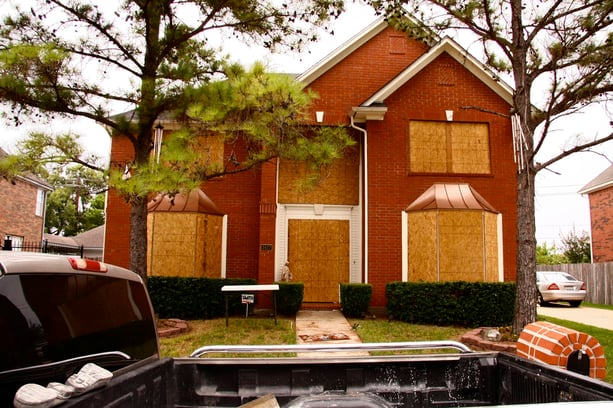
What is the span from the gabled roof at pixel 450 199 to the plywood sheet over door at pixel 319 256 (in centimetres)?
258

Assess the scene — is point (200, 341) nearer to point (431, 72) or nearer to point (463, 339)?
point (463, 339)

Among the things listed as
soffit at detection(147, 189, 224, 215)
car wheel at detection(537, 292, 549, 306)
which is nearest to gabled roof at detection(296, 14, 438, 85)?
soffit at detection(147, 189, 224, 215)

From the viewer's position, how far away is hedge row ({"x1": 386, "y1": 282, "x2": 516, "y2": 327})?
11750mm

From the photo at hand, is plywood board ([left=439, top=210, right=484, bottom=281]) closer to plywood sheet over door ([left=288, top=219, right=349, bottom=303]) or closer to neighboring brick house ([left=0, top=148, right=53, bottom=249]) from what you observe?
plywood sheet over door ([left=288, top=219, right=349, bottom=303])

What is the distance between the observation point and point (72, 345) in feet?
8.46

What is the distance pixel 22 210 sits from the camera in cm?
2503

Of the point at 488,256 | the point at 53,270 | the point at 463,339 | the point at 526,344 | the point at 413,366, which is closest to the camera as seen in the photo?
the point at 53,270

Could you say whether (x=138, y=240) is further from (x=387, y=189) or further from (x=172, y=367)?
(x=172, y=367)

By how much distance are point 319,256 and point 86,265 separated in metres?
12.3

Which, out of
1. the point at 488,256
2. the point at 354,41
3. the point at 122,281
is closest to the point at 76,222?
the point at 354,41

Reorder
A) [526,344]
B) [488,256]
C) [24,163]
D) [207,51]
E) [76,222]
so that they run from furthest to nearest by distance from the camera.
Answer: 1. [76,222]
2. [488,256]
3. [207,51]
4. [24,163]
5. [526,344]

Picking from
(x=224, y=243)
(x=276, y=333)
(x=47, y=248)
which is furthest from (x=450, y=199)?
(x=47, y=248)

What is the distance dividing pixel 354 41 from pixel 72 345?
14267 mm

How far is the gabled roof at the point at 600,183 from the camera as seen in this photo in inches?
952
